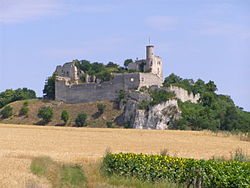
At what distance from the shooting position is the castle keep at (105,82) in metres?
77.7

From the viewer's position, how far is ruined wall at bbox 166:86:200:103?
75181mm

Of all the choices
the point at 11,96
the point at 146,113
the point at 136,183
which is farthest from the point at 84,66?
the point at 136,183

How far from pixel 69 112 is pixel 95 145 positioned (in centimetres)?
4148

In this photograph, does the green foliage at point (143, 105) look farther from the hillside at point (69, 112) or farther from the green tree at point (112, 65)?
the green tree at point (112, 65)

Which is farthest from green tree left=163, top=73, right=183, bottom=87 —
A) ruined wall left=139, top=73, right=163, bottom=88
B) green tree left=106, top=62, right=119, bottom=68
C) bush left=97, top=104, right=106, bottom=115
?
bush left=97, top=104, right=106, bottom=115

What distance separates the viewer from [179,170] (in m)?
22.1

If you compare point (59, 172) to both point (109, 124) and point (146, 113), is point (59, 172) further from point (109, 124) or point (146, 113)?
point (109, 124)

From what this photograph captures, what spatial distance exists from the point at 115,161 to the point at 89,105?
5580 cm

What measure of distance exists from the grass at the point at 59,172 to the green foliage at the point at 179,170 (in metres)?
1.58

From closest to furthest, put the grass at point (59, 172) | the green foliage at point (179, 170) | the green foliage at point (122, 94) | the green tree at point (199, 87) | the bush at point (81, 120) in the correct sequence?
the green foliage at point (179, 170) → the grass at point (59, 172) → the bush at point (81, 120) → the green foliage at point (122, 94) → the green tree at point (199, 87)

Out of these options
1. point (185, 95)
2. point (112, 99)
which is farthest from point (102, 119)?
point (185, 95)

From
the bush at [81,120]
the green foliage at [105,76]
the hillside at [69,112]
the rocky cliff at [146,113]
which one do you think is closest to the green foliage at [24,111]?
the hillside at [69,112]

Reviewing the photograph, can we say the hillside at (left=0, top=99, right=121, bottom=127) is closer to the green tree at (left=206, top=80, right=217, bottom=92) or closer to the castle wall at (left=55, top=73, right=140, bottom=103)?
the castle wall at (left=55, top=73, right=140, bottom=103)

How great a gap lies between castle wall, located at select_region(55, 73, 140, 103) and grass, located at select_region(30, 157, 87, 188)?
53.1 metres
